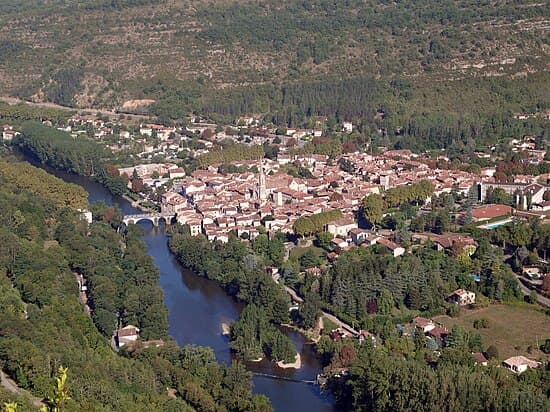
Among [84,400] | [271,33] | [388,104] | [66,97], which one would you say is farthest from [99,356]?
[271,33]

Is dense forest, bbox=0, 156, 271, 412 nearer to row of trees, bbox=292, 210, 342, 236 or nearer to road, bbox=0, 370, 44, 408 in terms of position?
road, bbox=0, 370, 44, 408

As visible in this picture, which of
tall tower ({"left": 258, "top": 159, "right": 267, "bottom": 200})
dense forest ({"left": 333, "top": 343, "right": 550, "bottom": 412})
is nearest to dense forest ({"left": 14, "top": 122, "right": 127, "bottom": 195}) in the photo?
tall tower ({"left": 258, "top": 159, "right": 267, "bottom": 200})

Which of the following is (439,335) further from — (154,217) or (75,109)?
(75,109)

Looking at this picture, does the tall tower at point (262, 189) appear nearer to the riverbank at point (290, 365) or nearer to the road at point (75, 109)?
the riverbank at point (290, 365)

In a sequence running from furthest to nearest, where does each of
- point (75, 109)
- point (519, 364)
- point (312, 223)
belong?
point (75, 109)
point (312, 223)
point (519, 364)

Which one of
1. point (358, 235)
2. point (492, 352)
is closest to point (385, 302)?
point (492, 352)

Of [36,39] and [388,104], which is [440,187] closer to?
[388,104]

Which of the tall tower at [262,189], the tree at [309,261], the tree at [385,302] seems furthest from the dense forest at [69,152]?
the tree at [385,302]
